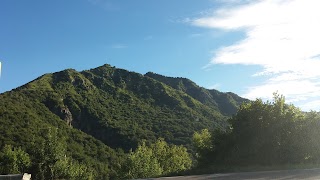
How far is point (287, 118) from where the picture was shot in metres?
21.8

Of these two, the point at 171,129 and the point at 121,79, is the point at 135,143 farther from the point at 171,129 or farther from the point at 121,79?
the point at 121,79

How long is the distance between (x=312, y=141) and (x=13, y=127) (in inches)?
3300

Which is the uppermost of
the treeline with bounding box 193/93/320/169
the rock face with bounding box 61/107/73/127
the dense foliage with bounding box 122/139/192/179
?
the rock face with bounding box 61/107/73/127

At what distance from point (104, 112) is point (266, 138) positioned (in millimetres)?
125776

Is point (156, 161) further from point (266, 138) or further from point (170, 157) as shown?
point (266, 138)

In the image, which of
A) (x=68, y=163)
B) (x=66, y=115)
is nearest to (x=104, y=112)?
(x=66, y=115)

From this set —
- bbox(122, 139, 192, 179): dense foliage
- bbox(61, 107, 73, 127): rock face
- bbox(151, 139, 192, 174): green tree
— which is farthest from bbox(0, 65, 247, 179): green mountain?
bbox(122, 139, 192, 179): dense foliage

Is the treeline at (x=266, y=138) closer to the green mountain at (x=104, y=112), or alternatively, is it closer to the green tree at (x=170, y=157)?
the green tree at (x=170, y=157)

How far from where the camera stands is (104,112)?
467 ft

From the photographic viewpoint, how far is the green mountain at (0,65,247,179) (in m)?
99.6

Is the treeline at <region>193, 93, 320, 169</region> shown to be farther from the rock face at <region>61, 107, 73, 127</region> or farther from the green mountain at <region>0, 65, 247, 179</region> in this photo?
the rock face at <region>61, 107, 73, 127</region>

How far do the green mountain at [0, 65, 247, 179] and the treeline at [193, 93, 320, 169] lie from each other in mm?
65731

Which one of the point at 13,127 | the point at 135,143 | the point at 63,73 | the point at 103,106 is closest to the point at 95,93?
the point at 103,106

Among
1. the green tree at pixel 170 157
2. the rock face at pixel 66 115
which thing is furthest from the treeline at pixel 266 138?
the rock face at pixel 66 115
